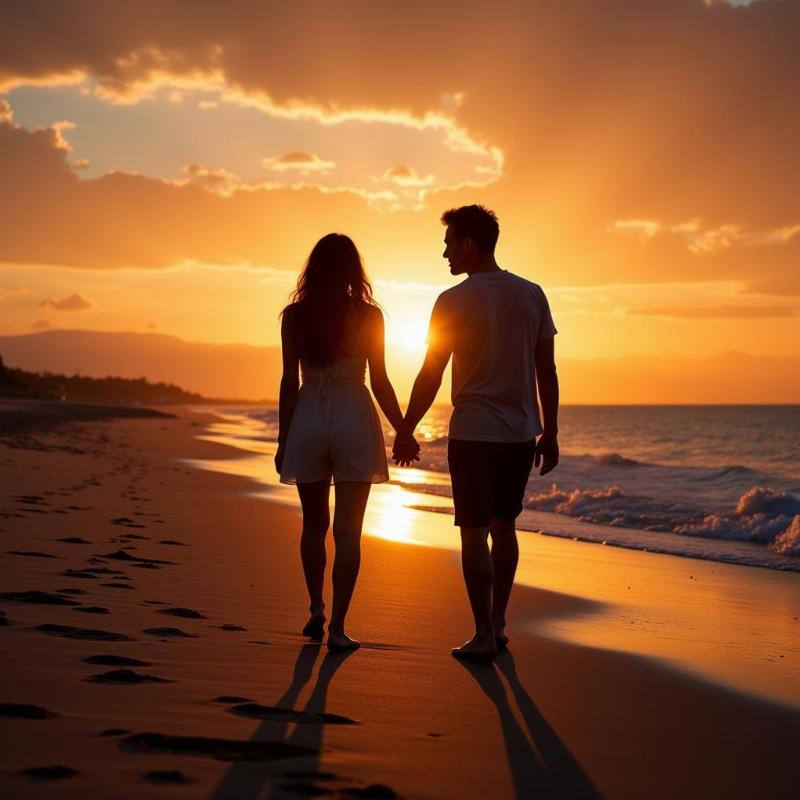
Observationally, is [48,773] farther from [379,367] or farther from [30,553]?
[30,553]

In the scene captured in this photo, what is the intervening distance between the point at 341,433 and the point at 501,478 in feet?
2.83

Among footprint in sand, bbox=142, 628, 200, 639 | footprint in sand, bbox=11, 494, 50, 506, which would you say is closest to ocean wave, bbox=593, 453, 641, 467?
footprint in sand, bbox=11, 494, 50, 506

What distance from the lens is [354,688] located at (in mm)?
3949

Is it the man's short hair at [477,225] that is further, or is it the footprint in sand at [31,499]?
the footprint in sand at [31,499]

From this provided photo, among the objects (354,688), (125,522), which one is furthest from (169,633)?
(125,522)

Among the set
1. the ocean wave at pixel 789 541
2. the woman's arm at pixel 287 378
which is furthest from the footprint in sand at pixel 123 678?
the ocean wave at pixel 789 541

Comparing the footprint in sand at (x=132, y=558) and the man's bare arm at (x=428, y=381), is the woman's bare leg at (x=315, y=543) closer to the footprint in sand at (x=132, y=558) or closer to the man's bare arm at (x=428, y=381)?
the man's bare arm at (x=428, y=381)

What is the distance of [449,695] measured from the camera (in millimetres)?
3990

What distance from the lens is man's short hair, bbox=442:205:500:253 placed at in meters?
4.99

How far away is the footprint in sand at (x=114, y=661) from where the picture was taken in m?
3.83

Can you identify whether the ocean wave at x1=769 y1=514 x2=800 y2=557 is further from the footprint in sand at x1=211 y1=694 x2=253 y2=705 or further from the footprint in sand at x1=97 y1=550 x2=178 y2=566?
the footprint in sand at x1=211 y1=694 x2=253 y2=705

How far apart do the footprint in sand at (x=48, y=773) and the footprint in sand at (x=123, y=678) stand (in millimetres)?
903

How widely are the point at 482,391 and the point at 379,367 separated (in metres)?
0.56

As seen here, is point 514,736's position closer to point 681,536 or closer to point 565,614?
point 565,614
